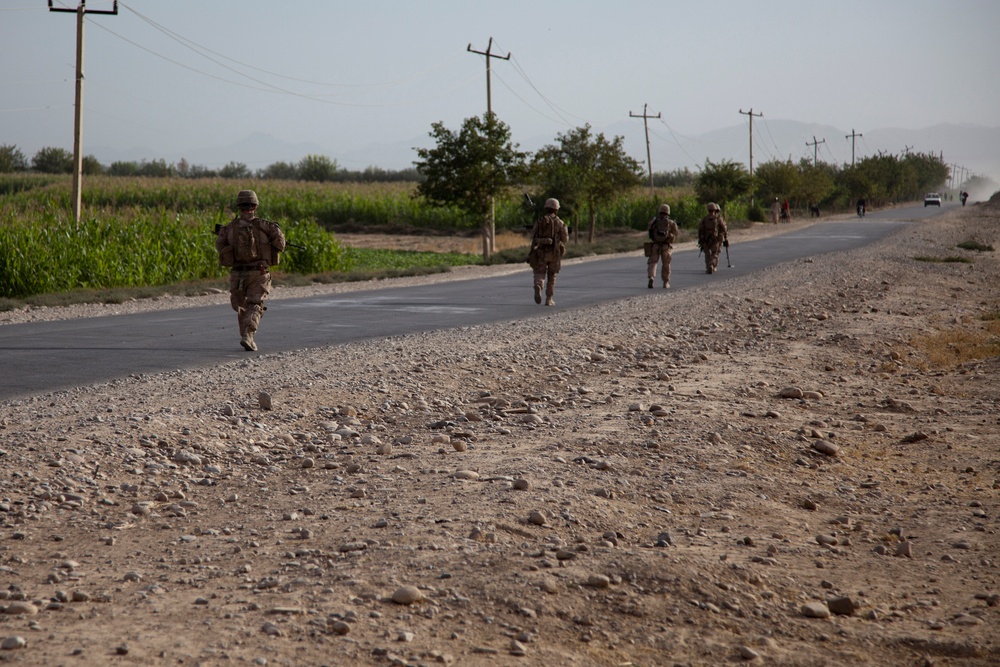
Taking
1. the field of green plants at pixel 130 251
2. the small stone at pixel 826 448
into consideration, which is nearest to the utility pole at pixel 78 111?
the field of green plants at pixel 130 251

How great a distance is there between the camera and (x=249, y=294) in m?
11.9

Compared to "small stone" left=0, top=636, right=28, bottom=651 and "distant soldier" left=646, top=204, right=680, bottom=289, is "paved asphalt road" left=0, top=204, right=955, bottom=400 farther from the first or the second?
→ "small stone" left=0, top=636, right=28, bottom=651

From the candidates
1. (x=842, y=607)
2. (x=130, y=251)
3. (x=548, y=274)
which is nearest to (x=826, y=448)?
(x=842, y=607)

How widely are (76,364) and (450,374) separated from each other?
13.2ft

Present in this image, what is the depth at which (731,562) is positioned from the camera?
5.13 m

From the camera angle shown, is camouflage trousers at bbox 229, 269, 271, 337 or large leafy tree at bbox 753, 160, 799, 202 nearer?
camouflage trousers at bbox 229, 269, 271, 337

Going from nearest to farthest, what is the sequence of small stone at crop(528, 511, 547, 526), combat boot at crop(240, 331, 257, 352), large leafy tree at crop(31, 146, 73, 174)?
small stone at crop(528, 511, 547, 526)
combat boot at crop(240, 331, 257, 352)
large leafy tree at crop(31, 146, 73, 174)

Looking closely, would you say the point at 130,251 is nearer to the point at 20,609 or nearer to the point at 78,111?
the point at 78,111

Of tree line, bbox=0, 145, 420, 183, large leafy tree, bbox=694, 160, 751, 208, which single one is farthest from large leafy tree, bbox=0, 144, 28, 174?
large leafy tree, bbox=694, 160, 751, 208

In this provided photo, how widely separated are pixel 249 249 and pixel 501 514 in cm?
665

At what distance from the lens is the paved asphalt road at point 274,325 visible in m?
11.0

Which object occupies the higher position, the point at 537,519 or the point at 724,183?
the point at 724,183

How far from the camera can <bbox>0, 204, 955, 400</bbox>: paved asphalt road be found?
432 inches

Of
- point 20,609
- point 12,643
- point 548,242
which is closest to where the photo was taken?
point 12,643
